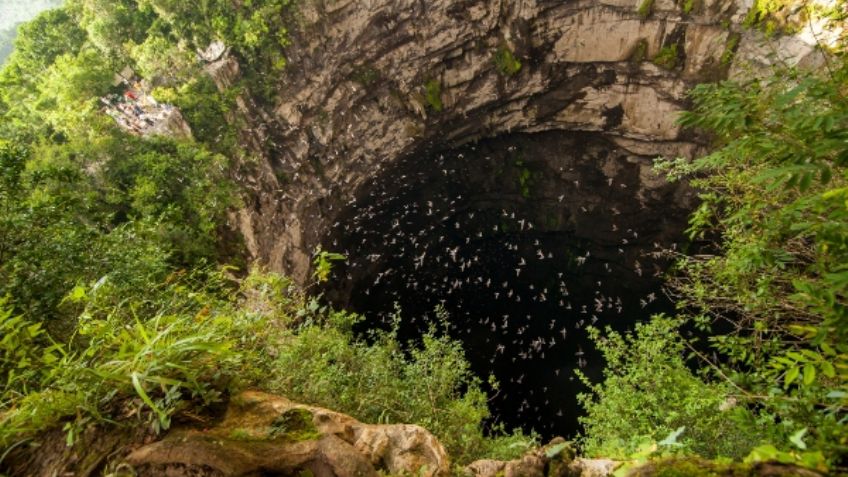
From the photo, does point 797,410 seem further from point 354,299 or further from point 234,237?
point 354,299

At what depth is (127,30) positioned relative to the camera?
57.9ft

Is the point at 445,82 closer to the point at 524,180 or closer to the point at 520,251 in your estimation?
the point at 524,180

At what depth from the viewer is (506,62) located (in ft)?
72.0

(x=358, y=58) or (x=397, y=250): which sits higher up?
(x=358, y=58)

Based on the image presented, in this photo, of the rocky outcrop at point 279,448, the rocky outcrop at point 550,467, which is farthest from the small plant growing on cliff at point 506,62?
the rocky outcrop at point 550,467

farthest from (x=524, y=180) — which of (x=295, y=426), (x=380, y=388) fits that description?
(x=295, y=426)

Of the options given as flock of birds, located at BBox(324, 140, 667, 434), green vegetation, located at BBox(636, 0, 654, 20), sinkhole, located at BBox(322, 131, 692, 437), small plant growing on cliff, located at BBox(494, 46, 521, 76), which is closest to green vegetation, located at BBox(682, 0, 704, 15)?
green vegetation, located at BBox(636, 0, 654, 20)

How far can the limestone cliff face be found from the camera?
18.2m

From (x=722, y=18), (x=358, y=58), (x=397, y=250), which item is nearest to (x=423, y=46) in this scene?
(x=358, y=58)

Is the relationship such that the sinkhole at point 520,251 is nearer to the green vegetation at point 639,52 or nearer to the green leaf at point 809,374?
the green vegetation at point 639,52

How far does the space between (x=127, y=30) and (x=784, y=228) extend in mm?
22847

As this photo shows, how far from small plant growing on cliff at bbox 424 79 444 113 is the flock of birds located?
3.30m

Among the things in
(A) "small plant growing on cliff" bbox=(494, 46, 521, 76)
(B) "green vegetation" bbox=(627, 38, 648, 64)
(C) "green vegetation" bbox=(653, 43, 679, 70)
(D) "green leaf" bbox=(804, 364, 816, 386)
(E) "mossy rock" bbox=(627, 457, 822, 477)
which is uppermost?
(A) "small plant growing on cliff" bbox=(494, 46, 521, 76)

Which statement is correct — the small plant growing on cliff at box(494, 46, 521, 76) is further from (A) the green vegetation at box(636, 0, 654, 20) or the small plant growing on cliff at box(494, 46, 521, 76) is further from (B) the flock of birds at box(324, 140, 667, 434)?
(A) the green vegetation at box(636, 0, 654, 20)
